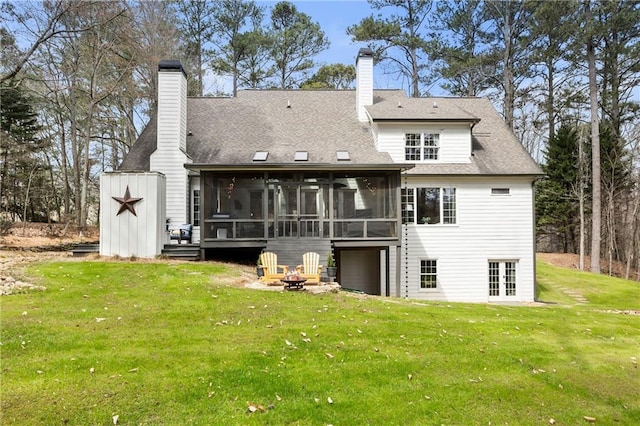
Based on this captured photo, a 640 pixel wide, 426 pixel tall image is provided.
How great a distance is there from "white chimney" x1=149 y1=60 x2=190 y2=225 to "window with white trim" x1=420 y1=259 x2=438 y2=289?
32.0 ft

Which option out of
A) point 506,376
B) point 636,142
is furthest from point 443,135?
point 636,142

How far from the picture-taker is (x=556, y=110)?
2930cm

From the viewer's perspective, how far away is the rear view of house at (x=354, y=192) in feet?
46.7

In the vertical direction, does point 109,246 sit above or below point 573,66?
below

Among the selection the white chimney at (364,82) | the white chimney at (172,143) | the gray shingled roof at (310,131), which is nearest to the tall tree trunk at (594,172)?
the gray shingled roof at (310,131)

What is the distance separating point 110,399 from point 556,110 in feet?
109

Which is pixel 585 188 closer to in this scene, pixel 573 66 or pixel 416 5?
pixel 573 66

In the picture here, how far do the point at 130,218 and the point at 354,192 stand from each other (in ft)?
26.1

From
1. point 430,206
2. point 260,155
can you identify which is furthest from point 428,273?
point 260,155

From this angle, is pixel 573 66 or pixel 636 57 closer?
pixel 636 57

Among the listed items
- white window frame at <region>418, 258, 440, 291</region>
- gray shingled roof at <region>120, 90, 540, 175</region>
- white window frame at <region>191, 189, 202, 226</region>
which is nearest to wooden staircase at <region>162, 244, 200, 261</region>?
white window frame at <region>191, 189, 202, 226</region>

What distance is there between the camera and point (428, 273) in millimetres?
16375

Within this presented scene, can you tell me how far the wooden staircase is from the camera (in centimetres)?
1390

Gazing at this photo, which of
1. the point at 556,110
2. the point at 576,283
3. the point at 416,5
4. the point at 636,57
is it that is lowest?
the point at 576,283
